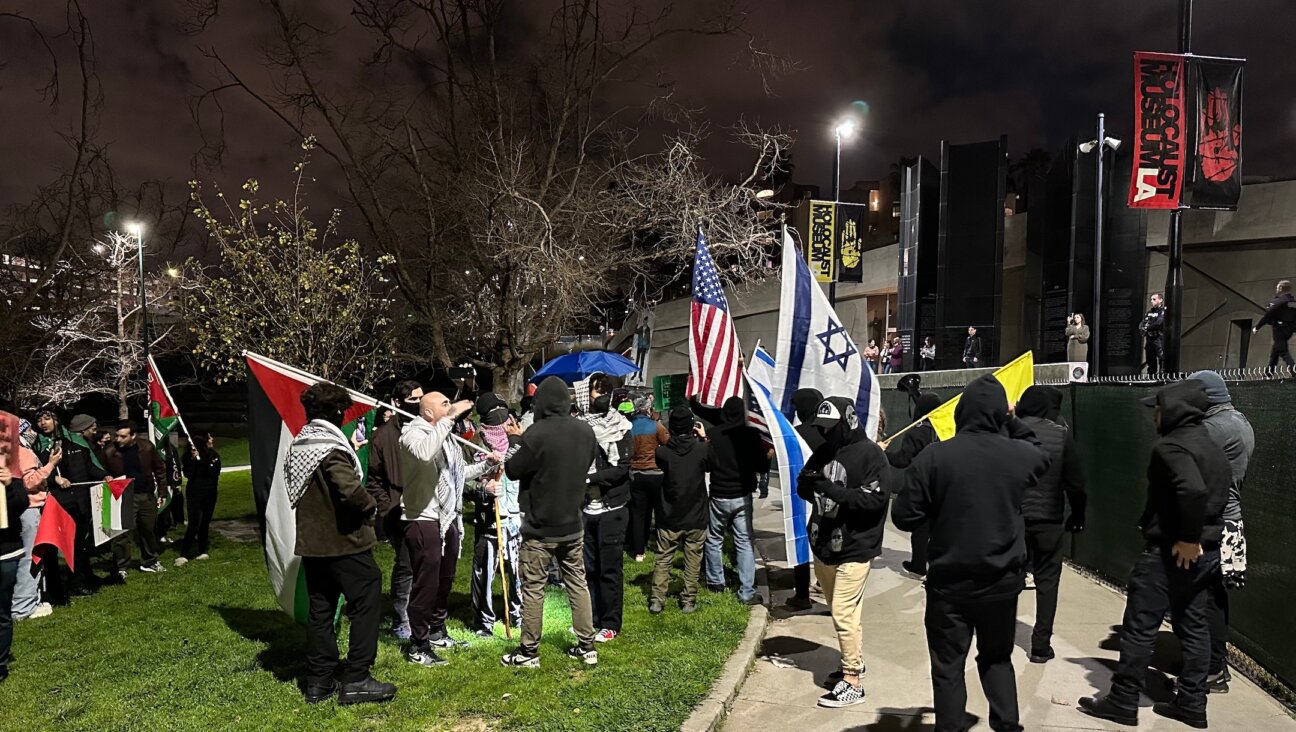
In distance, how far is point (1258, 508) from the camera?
5457mm

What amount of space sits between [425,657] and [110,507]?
501 cm

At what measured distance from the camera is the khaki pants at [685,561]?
695cm

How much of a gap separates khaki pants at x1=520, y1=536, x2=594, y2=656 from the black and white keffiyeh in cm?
144

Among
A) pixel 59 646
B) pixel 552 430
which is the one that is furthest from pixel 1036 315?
pixel 59 646

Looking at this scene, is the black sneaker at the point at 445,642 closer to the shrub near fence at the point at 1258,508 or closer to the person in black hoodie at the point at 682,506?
the person in black hoodie at the point at 682,506

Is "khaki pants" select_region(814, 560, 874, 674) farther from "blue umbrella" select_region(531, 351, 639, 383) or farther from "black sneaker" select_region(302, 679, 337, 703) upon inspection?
"blue umbrella" select_region(531, 351, 639, 383)

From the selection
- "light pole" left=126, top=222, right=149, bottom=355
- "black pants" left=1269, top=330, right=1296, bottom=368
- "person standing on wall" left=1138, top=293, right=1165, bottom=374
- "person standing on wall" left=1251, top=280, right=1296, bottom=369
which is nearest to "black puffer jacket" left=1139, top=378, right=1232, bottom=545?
"person standing on wall" left=1251, top=280, right=1296, bottom=369

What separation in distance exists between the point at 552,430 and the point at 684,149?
22.5 feet

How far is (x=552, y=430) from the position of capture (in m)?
5.38

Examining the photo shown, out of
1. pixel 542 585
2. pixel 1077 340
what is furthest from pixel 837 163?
pixel 542 585

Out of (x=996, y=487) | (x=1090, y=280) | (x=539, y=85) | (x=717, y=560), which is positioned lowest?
(x=717, y=560)

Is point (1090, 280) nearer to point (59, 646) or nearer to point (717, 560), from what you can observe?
point (717, 560)

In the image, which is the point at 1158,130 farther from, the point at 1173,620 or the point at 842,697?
the point at 842,697

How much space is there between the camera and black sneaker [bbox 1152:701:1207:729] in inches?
179
